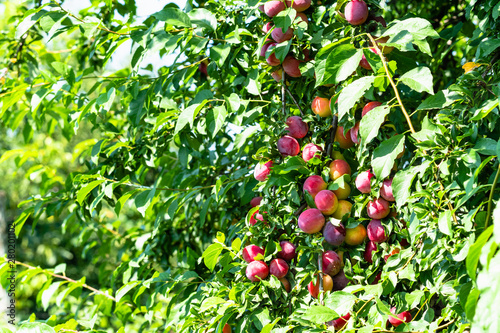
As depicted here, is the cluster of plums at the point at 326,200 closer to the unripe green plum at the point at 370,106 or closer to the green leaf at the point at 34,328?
the unripe green plum at the point at 370,106

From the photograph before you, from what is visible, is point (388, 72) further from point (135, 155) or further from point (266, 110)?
point (135, 155)

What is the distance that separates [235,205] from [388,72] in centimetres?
68

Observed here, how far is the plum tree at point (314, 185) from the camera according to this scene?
85cm

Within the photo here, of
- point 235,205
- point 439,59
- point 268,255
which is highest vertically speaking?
point 439,59

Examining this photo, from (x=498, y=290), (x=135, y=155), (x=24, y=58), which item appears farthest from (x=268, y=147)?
(x=24, y=58)

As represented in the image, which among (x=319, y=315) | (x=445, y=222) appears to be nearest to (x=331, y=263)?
(x=319, y=315)

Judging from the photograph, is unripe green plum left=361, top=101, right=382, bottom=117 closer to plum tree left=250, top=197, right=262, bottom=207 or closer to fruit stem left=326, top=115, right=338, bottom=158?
fruit stem left=326, top=115, right=338, bottom=158

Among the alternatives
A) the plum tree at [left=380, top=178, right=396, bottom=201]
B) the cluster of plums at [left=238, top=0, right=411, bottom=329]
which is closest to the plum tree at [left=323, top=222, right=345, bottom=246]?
the cluster of plums at [left=238, top=0, right=411, bottom=329]

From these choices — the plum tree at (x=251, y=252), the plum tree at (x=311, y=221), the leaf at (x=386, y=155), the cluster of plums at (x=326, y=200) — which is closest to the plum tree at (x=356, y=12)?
the cluster of plums at (x=326, y=200)

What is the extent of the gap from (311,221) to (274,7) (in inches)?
16.3

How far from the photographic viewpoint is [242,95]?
106cm

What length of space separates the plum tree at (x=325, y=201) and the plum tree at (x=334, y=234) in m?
0.03

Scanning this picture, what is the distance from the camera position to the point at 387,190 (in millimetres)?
774

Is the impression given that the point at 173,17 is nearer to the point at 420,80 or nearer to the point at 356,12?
the point at 356,12
